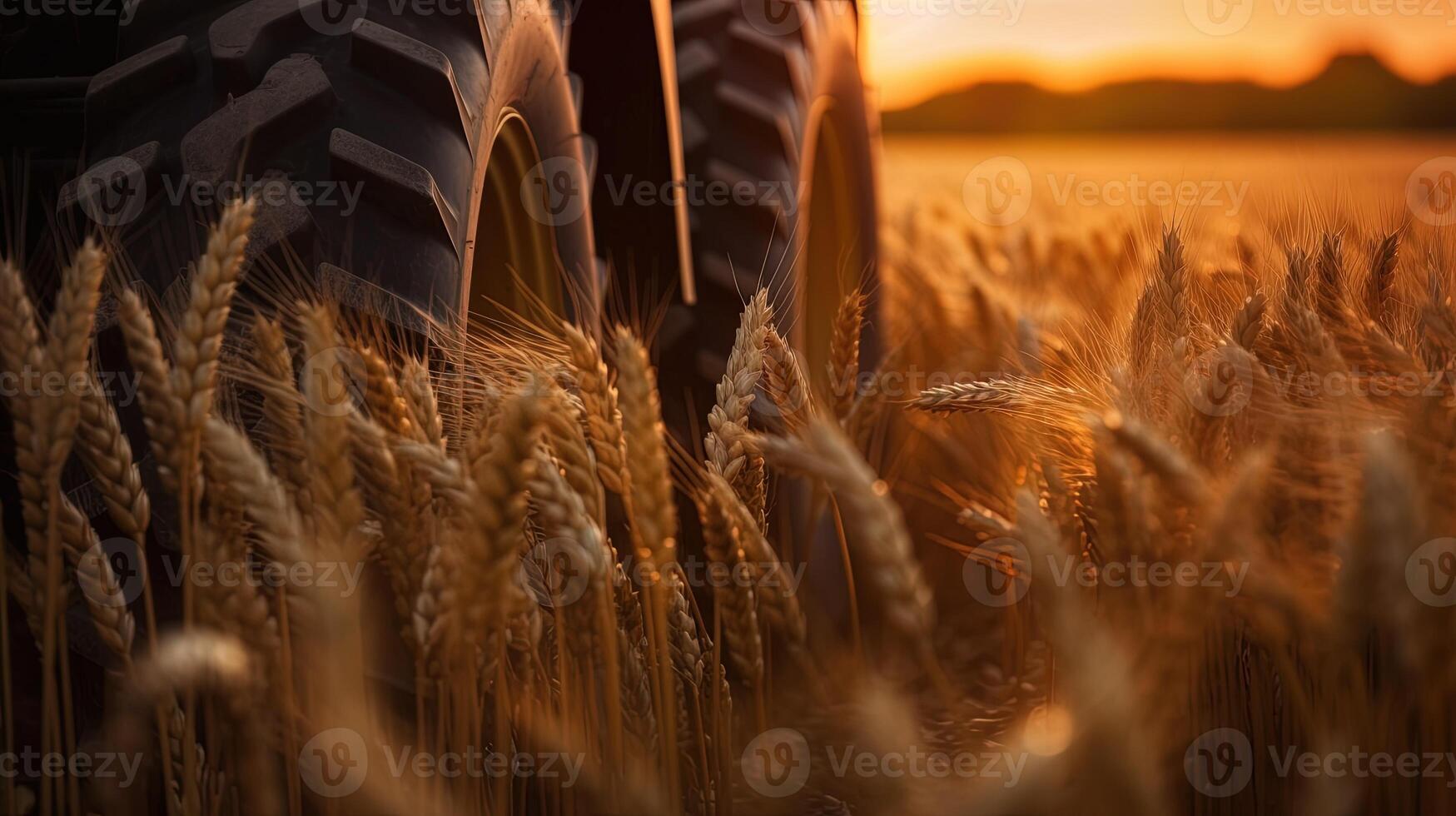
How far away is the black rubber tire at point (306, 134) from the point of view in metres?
0.76

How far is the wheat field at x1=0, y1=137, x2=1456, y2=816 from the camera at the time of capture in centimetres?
58

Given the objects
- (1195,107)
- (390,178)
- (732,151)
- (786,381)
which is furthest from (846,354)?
(1195,107)

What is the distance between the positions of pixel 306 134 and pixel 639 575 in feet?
1.51

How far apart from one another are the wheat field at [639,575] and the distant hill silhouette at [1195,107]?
735 inches

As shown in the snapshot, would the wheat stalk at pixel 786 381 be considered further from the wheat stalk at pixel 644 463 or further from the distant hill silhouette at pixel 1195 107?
the distant hill silhouette at pixel 1195 107

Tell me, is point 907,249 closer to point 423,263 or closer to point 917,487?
point 917,487

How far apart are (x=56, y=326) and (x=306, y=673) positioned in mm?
286

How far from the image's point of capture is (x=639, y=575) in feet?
2.39

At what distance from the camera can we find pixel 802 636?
784mm

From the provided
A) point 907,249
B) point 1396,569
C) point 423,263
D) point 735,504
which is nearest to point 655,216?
point 423,263

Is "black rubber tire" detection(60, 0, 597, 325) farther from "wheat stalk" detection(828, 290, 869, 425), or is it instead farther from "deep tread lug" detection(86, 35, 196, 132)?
"wheat stalk" detection(828, 290, 869, 425)

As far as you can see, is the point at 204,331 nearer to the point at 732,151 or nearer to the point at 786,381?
the point at 786,381

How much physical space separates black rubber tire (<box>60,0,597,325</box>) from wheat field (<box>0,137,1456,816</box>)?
5 centimetres

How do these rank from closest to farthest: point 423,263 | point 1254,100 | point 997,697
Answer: point 423,263 < point 997,697 < point 1254,100
